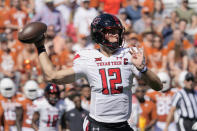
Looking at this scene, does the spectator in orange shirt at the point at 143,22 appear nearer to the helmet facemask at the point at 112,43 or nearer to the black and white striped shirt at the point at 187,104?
the black and white striped shirt at the point at 187,104

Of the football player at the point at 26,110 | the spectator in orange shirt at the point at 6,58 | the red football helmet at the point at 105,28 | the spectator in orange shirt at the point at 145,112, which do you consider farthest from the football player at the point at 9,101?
the red football helmet at the point at 105,28

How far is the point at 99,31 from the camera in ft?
15.5

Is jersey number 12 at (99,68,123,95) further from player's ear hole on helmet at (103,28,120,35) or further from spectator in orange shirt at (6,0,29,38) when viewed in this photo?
spectator in orange shirt at (6,0,29,38)

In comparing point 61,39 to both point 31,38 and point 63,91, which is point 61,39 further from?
point 31,38

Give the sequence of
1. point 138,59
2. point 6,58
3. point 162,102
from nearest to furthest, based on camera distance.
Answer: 1. point 138,59
2. point 162,102
3. point 6,58

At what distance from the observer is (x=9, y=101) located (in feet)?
32.2

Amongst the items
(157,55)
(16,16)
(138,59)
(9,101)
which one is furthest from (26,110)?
(138,59)

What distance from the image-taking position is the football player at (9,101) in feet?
31.7

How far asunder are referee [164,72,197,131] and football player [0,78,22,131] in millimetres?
3069

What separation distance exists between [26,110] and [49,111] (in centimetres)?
120

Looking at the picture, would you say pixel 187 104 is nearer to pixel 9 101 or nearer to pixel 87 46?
pixel 9 101

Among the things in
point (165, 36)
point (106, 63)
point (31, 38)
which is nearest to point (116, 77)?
point (106, 63)

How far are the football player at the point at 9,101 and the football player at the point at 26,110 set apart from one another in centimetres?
12

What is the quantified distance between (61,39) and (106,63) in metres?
7.49
